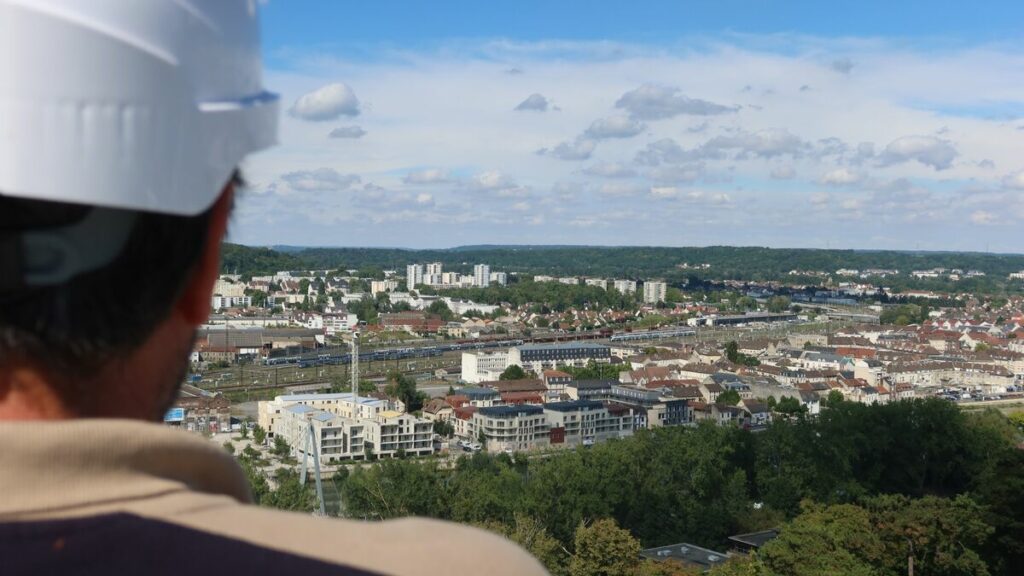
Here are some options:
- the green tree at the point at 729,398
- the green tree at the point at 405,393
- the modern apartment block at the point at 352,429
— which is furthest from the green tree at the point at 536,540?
the green tree at the point at 729,398

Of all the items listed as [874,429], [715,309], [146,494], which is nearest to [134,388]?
[146,494]

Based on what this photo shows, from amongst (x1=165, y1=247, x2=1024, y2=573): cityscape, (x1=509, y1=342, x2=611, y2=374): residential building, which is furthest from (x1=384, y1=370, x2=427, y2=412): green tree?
(x1=509, y1=342, x2=611, y2=374): residential building

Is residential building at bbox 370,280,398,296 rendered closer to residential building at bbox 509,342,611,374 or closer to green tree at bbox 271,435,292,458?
residential building at bbox 509,342,611,374

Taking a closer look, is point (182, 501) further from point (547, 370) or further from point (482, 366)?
point (482, 366)

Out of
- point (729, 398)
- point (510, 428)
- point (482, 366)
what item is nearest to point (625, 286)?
point (482, 366)

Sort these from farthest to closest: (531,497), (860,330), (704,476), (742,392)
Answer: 1. (860,330)
2. (742,392)
3. (704,476)
4. (531,497)

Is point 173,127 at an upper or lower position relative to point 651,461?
upper

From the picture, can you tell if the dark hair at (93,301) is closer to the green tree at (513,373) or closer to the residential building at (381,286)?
the green tree at (513,373)

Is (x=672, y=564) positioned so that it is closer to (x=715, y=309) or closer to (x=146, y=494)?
(x=146, y=494)
